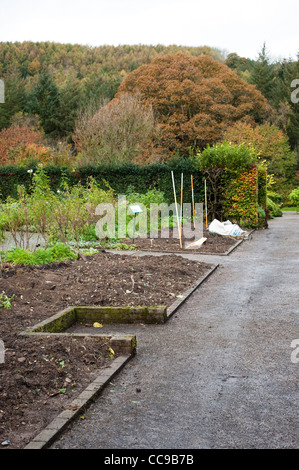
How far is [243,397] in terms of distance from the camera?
3818 mm

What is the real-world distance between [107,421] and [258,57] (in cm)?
5860

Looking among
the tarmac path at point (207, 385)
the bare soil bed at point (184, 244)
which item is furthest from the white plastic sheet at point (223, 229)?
the tarmac path at point (207, 385)

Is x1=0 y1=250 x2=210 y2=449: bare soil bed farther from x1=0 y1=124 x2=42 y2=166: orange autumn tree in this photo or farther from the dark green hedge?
x1=0 y1=124 x2=42 y2=166: orange autumn tree

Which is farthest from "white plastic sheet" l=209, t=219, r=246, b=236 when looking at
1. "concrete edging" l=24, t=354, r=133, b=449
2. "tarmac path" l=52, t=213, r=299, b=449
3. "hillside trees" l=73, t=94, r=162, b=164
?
"concrete edging" l=24, t=354, r=133, b=449

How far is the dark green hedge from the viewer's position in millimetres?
19156

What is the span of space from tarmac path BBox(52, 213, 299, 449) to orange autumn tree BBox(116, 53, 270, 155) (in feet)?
90.3

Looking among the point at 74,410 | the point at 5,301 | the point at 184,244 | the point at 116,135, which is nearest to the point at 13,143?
the point at 116,135

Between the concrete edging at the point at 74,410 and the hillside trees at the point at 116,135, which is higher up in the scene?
the hillside trees at the point at 116,135

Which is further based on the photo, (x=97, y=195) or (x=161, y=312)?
(x=97, y=195)

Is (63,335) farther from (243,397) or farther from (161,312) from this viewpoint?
(243,397)

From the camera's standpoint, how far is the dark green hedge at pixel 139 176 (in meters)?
19.2

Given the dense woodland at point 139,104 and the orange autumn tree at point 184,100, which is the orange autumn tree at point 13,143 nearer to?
the dense woodland at point 139,104

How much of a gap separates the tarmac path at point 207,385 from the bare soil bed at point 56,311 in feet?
0.92
